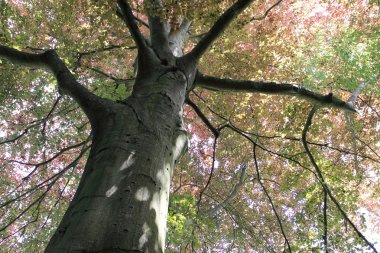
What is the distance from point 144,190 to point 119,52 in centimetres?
542

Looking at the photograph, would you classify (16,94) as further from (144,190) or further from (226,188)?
(226,188)

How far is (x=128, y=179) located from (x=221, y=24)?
210cm

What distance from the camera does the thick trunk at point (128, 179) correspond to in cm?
153

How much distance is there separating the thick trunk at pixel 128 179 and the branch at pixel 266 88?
46.6 inches

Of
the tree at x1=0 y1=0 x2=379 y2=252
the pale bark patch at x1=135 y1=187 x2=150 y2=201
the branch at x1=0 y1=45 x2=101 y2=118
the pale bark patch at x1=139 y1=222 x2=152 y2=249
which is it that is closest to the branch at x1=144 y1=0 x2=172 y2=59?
the tree at x1=0 y1=0 x2=379 y2=252

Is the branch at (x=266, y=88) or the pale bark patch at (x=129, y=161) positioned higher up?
the branch at (x=266, y=88)

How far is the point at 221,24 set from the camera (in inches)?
131

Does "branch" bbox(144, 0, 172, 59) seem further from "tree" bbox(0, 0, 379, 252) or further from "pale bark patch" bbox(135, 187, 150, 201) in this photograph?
"pale bark patch" bbox(135, 187, 150, 201)

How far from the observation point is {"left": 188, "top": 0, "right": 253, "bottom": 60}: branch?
3.25 m

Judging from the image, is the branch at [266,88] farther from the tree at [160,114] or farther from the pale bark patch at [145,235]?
the pale bark patch at [145,235]

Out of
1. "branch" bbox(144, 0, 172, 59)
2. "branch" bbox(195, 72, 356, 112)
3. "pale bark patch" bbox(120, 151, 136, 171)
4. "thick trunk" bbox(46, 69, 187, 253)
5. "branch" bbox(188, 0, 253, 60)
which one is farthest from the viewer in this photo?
"branch" bbox(195, 72, 356, 112)

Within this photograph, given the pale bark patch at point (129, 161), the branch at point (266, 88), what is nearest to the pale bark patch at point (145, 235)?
the pale bark patch at point (129, 161)

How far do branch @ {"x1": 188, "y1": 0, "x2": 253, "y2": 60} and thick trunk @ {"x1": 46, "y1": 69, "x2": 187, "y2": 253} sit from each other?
2.80 feet

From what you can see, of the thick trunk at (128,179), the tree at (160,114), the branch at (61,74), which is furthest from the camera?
the branch at (61,74)
